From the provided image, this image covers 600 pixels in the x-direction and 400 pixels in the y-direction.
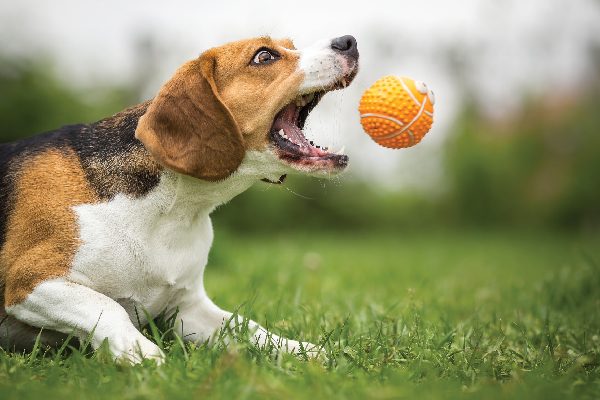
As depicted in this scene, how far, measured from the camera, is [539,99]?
1967 cm

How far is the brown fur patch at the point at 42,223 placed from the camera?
3.25m

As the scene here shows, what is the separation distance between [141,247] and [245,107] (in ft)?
3.03

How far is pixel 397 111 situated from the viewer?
A: 12.3 ft

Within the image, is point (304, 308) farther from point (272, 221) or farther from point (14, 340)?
point (272, 221)

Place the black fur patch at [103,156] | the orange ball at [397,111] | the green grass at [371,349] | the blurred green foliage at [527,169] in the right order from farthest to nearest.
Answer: the blurred green foliage at [527,169], the orange ball at [397,111], the black fur patch at [103,156], the green grass at [371,349]

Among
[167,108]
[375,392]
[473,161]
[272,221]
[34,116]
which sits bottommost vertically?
[272,221]

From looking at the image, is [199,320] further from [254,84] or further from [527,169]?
[527,169]

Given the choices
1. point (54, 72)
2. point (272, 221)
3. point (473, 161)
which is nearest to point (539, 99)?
point (473, 161)

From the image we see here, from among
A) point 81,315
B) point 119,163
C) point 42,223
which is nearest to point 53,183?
point 42,223

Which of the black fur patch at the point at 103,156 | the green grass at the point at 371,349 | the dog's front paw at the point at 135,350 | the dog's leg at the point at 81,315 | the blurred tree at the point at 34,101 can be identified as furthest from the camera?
the blurred tree at the point at 34,101

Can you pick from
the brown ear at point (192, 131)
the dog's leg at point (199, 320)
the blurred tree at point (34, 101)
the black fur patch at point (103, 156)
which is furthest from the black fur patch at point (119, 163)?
the blurred tree at point (34, 101)

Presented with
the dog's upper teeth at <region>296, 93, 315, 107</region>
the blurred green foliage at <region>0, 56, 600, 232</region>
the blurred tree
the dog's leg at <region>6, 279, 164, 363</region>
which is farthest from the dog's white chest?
the blurred green foliage at <region>0, 56, 600, 232</region>

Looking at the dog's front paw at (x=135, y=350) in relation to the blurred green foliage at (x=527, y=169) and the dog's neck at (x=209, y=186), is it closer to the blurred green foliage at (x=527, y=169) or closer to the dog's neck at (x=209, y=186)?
the dog's neck at (x=209, y=186)

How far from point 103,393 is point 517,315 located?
10.3ft
